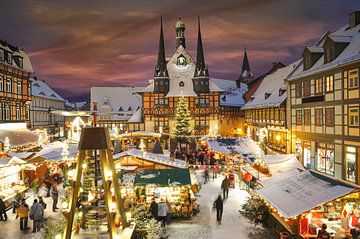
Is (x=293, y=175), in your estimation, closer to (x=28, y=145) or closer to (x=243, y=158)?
(x=243, y=158)

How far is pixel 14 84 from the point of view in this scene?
35.1 meters

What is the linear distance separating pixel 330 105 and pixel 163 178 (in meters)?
11.5

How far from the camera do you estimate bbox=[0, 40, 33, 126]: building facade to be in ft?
107

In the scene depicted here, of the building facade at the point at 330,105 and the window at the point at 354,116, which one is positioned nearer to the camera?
the window at the point at 354,116

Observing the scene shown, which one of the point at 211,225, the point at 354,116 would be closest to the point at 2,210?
the point at 211,225

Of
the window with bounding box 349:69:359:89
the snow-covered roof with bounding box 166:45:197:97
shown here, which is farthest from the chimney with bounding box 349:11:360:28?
the snow-covered roof with bounding box 166:45:197:97

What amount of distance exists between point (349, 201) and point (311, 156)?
43.9 ft

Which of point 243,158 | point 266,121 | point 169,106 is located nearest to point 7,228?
point 243,158

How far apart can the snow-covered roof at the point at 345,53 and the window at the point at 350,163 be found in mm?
4681

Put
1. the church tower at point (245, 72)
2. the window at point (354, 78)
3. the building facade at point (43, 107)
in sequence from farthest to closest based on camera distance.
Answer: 1. the church tower at point (245, 72)
2. the building facade at point (43, 107)
3. the window at point (354, 78)

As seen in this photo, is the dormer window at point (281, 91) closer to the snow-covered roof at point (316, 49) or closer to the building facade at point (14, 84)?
the snow-covered roof at point (316, 49)

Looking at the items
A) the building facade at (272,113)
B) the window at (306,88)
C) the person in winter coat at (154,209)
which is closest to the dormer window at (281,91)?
the building facade at (272,113)

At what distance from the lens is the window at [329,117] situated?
2105cm

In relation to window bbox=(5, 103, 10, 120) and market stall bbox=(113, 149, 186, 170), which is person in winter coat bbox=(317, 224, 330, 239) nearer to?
market stall bbox=(113, 149, 186, 170)
